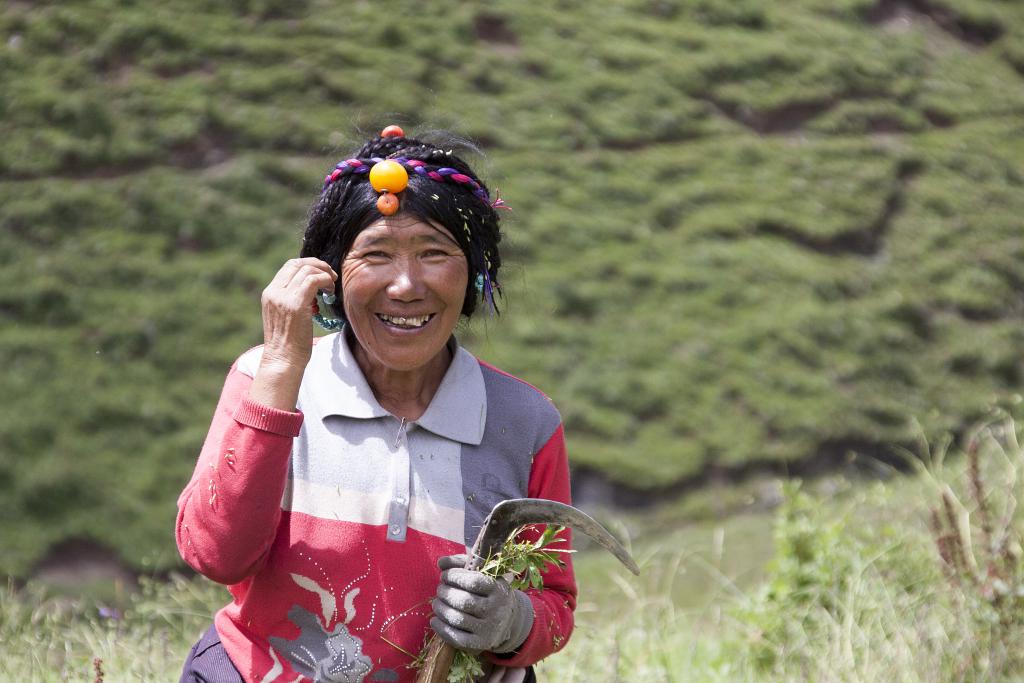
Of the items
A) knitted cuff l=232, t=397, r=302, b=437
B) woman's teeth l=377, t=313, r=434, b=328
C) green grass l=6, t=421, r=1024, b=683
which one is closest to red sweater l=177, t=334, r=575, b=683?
knitted cuff l=232, t=397, r=302, b=437

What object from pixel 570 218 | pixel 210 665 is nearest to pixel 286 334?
pixel 210 665

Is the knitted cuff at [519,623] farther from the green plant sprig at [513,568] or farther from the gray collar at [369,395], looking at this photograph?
the gray collar at [369,395]

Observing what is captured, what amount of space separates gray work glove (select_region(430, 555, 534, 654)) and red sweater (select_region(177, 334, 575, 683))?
0.09 metres

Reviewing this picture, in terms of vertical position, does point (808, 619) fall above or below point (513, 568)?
below

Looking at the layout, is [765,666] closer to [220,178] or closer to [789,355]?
[789,355]

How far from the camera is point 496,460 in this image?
1983mm

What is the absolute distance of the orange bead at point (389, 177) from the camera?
6.20 feet

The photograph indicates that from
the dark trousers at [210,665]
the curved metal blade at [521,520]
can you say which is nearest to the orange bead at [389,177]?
the curved metal blade at [521,520]

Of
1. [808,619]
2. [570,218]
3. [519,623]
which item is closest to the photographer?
[519,623]

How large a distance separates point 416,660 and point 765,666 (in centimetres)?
189

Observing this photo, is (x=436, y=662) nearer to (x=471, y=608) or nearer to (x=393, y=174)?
(x=471, y=608)

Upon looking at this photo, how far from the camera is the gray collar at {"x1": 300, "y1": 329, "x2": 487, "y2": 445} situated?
1932 millimetres

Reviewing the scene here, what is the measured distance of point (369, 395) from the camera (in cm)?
195

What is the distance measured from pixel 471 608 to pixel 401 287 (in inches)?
22.1
